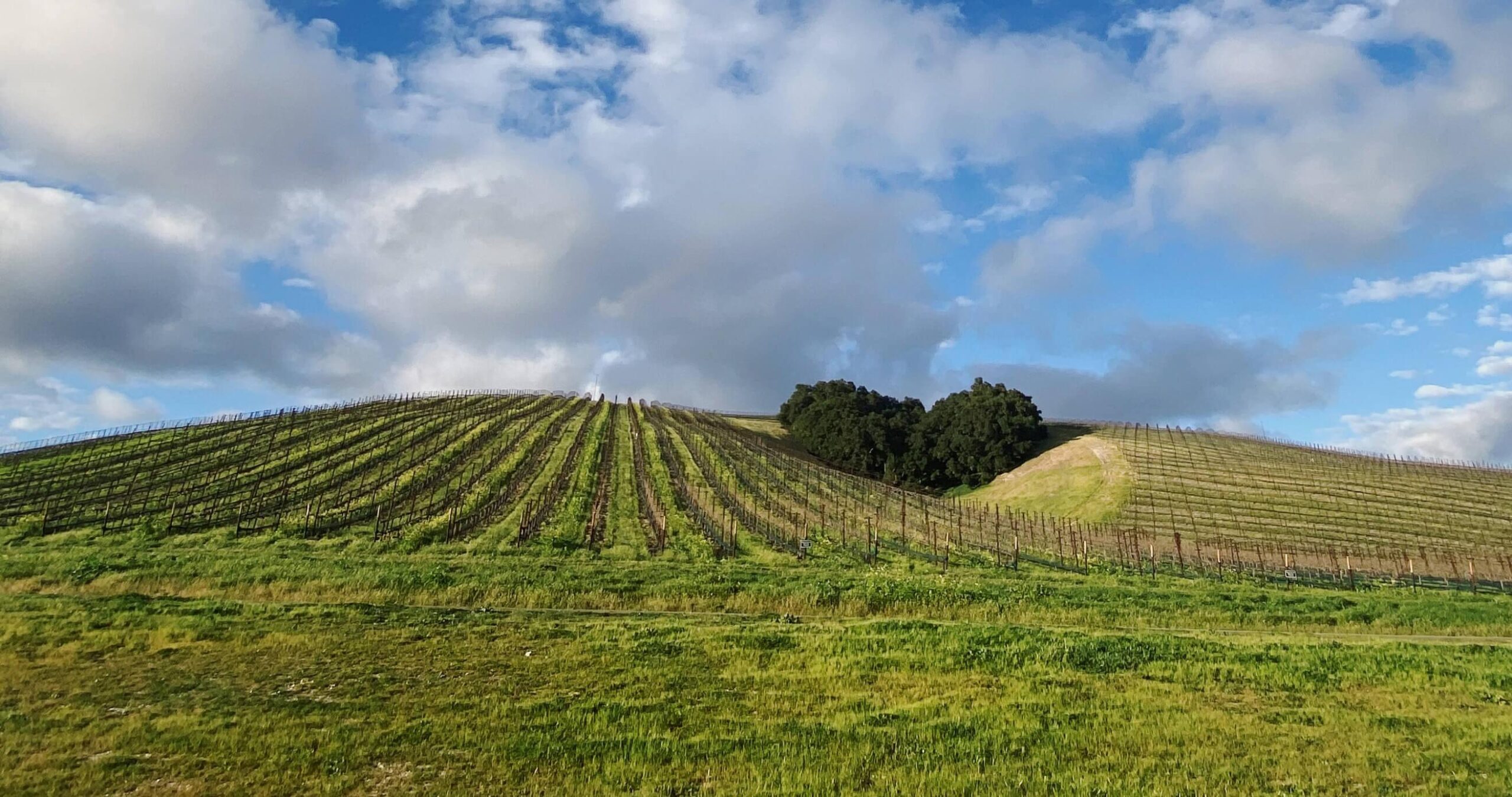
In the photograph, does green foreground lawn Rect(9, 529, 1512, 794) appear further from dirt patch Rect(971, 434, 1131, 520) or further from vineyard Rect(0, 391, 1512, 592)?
dirt patch Rect(971, 434, 1131, 520)

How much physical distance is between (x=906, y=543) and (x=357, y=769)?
43.7m

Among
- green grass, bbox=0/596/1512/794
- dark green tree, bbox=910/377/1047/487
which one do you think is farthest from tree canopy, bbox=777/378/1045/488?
green grass, bbox=0/596/1512/794

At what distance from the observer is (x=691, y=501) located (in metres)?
61.6

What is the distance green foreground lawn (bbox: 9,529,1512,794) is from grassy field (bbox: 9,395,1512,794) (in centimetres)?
8

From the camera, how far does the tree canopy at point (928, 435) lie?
342 feet

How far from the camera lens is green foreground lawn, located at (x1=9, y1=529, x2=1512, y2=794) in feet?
36.8

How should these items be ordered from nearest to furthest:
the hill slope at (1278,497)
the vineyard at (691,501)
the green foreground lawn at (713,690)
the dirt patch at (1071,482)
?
1. the green foreground lawn at (713,690)
2. the vineyard at (691,501)
3. the hill slope at (1278,497)
4. the dirt patch at (1071,482)

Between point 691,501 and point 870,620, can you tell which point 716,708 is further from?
point 691,501

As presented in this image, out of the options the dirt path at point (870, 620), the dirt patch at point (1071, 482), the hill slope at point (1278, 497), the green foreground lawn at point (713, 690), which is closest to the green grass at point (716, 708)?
the green foreground lawn at point (713, 690)

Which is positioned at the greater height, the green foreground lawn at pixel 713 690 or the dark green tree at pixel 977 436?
the dark green tree at pixel 977 436

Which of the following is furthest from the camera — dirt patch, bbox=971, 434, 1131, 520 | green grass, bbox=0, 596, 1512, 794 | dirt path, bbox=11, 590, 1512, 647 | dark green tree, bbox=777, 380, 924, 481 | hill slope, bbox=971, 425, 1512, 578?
dark green tree, bbox=777, 380, 924, 481

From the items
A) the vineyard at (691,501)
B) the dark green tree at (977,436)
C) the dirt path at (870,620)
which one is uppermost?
the dark green tree at (977,436)

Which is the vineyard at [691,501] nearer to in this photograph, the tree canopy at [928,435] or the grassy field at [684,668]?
the grassy field at [684,668]

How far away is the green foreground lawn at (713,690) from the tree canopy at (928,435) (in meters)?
74.4
